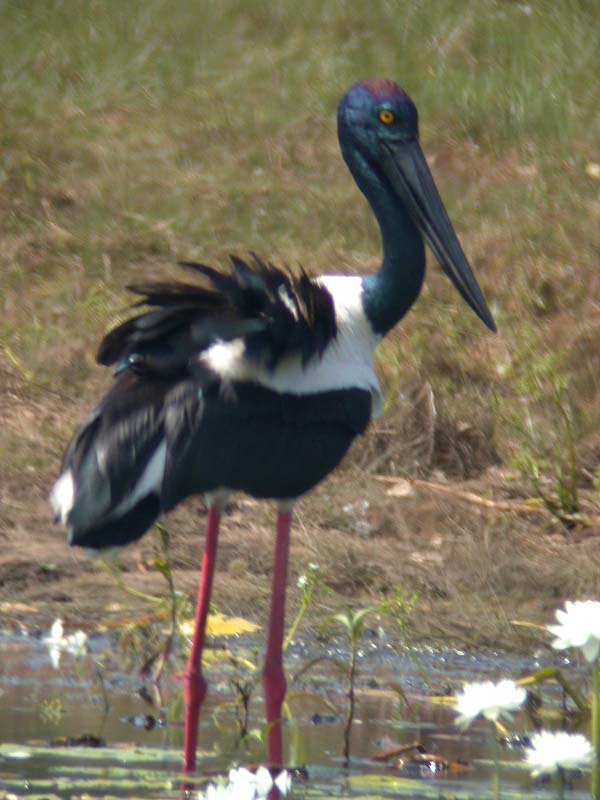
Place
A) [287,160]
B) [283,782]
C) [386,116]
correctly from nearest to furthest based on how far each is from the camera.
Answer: [283,782] → [386,116] → [287,160]

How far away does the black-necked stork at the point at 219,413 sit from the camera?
4078 mm

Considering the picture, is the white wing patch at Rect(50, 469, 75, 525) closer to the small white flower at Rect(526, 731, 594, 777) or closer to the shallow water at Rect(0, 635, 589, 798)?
the shallow water at Rect(0, 635, 589, 798)

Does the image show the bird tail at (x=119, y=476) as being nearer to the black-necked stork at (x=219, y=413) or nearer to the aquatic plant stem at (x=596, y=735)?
the black-necked stork at (x=219, y=413)

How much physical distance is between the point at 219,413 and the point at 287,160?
16.8 ft

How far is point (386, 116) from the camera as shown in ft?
16.0

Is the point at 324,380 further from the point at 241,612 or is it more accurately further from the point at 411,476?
the point at 411,476

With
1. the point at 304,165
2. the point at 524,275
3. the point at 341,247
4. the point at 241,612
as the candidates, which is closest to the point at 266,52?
the point at 304,165

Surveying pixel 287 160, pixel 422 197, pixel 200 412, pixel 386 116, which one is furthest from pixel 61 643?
pixel 287 160

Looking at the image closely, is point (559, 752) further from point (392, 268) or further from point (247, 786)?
point (392, 268)

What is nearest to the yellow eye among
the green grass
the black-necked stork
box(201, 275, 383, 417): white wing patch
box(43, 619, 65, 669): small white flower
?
box(201, 275, 383, 417): white wing patch

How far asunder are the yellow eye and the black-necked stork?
1.99 ft

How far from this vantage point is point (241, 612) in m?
5.34

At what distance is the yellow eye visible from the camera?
4.87 m

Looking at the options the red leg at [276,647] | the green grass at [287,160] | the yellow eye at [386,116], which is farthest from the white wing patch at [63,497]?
the green grass at [287,160]
